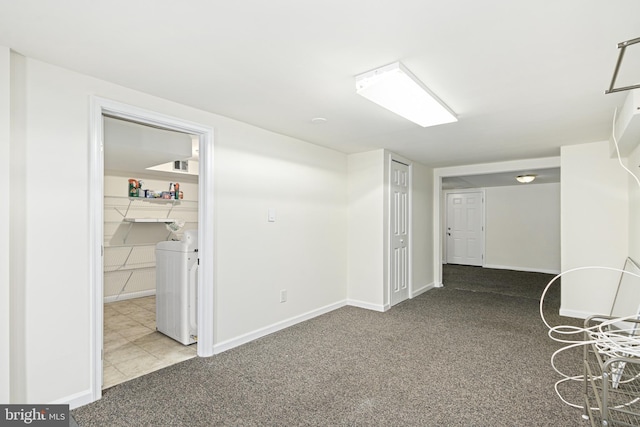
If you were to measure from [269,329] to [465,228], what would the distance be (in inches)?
286

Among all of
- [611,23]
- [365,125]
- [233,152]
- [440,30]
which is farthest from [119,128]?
[611,23]

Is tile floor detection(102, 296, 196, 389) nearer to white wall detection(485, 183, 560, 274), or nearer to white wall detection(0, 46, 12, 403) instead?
white wall detection(0, 46, 12, 403)

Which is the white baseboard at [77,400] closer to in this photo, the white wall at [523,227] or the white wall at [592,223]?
the white wall at [592,223]

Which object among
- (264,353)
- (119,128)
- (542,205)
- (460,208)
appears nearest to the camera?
(264,353)

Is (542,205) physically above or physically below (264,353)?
above

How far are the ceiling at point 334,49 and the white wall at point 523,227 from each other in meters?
5.60

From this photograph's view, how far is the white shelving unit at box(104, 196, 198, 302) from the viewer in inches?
197

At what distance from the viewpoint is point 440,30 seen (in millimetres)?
1660

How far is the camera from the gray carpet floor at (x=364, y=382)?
80.4 inches

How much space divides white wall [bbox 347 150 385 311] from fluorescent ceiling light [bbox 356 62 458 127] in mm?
1617

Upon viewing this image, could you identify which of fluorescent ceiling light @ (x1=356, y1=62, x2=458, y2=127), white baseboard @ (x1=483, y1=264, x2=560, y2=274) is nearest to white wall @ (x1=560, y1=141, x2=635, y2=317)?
fluorescent ceiling light @ (x1=356, y1=62, x2=458, y2=127)

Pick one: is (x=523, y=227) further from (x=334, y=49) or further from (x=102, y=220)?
(x=102, y=220)

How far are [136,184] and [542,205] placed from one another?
347 inches

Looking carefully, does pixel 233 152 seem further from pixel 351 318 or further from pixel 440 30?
pixel 351 318
